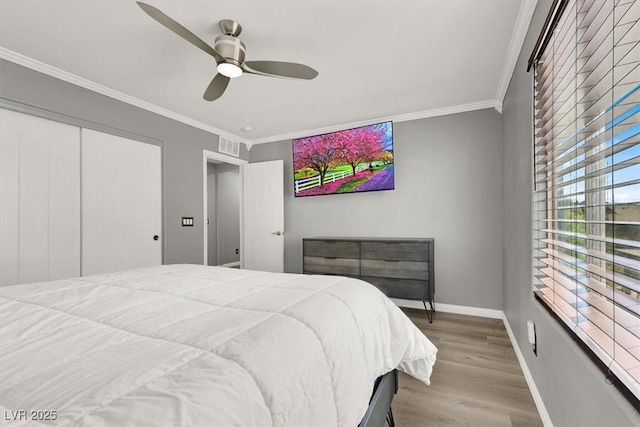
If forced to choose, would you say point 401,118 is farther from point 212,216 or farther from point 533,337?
point 212,216

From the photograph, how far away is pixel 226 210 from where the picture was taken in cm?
627

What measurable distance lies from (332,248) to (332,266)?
8.3 inches

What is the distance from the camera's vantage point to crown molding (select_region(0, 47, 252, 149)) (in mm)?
2238

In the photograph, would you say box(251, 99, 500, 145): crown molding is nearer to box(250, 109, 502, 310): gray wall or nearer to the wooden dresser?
box(250, 109, 502, 310): gray wall

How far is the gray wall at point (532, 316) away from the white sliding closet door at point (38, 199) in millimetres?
3542

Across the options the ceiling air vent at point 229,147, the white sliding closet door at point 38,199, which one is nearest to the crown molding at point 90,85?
the ceiling air vent at point 229,147

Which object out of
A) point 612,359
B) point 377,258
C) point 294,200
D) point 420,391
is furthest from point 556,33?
point 294,200

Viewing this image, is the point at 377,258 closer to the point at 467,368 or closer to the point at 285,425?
the point at 467,368

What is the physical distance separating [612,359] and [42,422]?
1.37m

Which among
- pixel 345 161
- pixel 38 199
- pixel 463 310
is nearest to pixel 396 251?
pixel 463 310

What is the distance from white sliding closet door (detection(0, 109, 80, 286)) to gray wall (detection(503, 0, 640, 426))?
354cm

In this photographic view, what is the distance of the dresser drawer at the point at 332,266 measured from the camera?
10.7ft

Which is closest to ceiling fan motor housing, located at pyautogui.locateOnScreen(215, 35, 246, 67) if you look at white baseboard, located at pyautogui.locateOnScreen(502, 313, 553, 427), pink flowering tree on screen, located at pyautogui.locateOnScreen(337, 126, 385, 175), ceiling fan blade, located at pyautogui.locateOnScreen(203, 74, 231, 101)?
ceiling fan blade, located at pyautogui.locateOnScreen(203, 74, 231, 101)

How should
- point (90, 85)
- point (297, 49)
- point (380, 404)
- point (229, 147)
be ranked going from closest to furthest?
point (380, 404) → point (297, 49) → point (90, 85) → point (229, 147)
